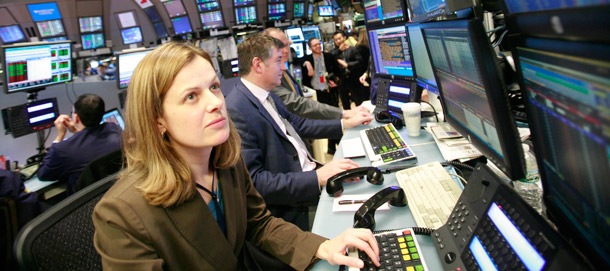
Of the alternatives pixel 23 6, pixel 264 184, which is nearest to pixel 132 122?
pixel 264 184

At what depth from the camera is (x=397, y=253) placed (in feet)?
2.78

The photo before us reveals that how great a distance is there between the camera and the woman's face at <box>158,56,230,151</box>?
0.94 metres

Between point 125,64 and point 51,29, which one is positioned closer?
point 125,64

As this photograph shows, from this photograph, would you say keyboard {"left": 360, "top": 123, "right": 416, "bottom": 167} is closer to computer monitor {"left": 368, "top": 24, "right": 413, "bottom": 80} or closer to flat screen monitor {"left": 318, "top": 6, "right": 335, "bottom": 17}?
computer monitor {"left": 368, "top": 24, "right": 413, "bottom": 80}

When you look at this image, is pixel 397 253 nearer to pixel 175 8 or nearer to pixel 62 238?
pixel 62 238

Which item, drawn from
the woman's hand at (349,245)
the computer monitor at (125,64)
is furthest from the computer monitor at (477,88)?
the computer monitor at (125,64)

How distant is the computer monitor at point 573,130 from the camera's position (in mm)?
428

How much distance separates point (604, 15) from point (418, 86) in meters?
1.68

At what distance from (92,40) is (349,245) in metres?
7.13

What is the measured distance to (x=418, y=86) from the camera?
201cm

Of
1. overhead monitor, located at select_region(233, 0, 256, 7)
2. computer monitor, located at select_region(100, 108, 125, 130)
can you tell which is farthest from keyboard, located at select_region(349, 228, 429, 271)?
overhead monitor, located at select_region(233, 0, 256, 7)

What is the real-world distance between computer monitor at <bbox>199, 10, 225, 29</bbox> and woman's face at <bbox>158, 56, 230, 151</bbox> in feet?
19.6

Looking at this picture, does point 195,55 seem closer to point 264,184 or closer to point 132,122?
point 132,122

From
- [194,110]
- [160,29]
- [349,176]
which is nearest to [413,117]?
[349,176]
